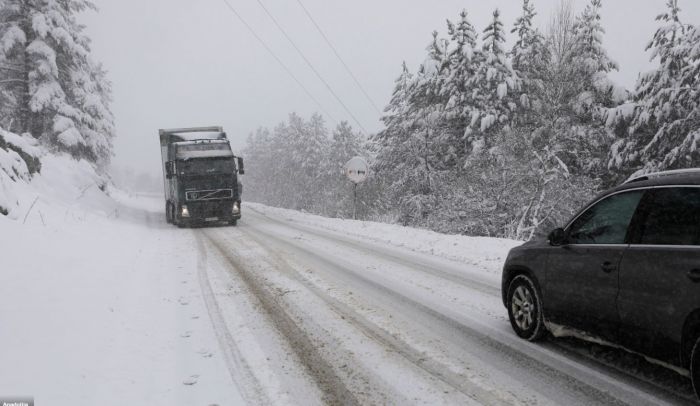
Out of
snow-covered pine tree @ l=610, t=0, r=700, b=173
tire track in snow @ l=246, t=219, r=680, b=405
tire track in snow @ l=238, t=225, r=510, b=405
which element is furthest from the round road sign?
tire track in snow @ l=246, t=219, r=680, b=405

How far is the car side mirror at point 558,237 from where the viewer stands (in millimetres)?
4797

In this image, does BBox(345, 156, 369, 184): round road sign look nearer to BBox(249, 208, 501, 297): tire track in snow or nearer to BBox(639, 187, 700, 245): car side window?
BBox(249, 208, 501, 297): tire track in snow

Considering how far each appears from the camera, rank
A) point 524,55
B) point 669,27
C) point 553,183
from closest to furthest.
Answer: point 669,27 < point 553,183 < point 524,55

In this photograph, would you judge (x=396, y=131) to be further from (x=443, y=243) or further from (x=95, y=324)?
(x=95, y=324)

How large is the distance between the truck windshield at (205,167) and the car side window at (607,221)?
15.8 metres

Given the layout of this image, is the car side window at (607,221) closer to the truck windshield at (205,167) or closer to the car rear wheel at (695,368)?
the car rear wheel at (695,368)

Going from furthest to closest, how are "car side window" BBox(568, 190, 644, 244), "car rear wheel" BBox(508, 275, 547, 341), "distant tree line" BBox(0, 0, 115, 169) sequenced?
"distant tree line" BBox(0, 0, 115, 169) → "car rear wheel" BBox(508, 275, 547, 341) → "car side window" BBox(568, 190, 644, 244)

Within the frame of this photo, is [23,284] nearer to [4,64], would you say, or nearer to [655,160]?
[655,160]

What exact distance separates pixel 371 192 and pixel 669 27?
30.4 metres

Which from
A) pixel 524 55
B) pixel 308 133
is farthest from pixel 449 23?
pixel 308 133

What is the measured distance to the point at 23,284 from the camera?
18.1ft

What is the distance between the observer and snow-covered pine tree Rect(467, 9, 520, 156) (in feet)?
66.4

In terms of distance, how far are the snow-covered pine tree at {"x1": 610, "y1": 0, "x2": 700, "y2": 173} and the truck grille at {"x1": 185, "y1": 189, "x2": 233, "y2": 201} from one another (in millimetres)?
15009

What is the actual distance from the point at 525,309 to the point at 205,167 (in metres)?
15.5
